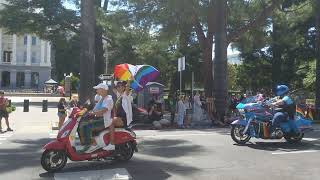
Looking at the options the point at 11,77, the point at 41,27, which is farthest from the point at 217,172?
the point at 11,77

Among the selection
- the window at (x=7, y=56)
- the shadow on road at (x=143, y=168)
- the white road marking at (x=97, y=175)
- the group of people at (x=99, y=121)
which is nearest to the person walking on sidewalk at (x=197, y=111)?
the shadow on road at (x=143, y=168)

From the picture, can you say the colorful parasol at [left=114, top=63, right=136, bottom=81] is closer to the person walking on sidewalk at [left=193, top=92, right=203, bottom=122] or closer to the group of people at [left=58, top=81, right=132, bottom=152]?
the group of people at [left=58, top=81, right=132, bottom=152]

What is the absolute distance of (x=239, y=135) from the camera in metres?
14.3

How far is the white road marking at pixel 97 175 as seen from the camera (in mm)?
9672

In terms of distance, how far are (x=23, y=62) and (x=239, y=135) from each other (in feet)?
333

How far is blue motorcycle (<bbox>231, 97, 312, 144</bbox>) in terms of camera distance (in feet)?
45.8

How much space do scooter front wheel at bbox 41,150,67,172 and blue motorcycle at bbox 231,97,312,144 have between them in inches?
218

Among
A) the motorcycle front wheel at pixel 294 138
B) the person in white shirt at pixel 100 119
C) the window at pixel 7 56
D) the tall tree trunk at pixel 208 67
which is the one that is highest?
the window at pixel 7 56

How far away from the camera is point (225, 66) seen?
24.0 metres

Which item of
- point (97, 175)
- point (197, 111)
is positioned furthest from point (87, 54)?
point (97, 175)

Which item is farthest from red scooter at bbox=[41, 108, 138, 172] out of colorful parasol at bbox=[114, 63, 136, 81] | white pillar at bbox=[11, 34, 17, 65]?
white pillar at bbox=[11, 34, 17, 65]

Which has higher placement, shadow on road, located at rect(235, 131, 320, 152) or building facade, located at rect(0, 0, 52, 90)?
building facade, located at rect(0, 0, 52, 90)

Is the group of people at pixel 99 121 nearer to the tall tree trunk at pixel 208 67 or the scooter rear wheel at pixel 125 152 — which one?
the scooter rear wheel at pixel 125 152

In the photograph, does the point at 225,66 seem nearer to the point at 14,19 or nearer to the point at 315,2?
the point at 315,2
